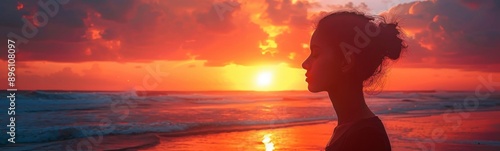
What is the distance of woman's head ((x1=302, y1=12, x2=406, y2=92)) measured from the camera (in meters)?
1.40

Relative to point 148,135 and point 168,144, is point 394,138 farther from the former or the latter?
point 148,135

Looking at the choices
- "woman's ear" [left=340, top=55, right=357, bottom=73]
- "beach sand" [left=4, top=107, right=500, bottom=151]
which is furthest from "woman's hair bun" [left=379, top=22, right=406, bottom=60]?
"beach sand" [left=4, top=107, right=500, bottom=151]

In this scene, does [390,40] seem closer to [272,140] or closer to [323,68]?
[323,68]

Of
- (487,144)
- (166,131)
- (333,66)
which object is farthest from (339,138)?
(166,131)

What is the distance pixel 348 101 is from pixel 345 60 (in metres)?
0.13

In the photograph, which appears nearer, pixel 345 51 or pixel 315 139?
pixel 345 51

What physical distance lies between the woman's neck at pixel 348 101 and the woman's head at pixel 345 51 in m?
0.02

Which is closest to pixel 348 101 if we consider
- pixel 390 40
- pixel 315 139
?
pixel 390 40

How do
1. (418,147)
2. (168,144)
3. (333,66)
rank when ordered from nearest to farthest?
(333,66) → (418,147) → (168,144)

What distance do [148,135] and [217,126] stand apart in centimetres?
319

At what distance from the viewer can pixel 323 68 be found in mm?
1396

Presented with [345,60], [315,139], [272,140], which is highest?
[272,140]

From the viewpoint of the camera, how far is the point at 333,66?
4.58 feet

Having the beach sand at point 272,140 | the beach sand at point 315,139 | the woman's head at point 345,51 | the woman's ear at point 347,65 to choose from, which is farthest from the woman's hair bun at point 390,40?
the beach sand at point 315,139
